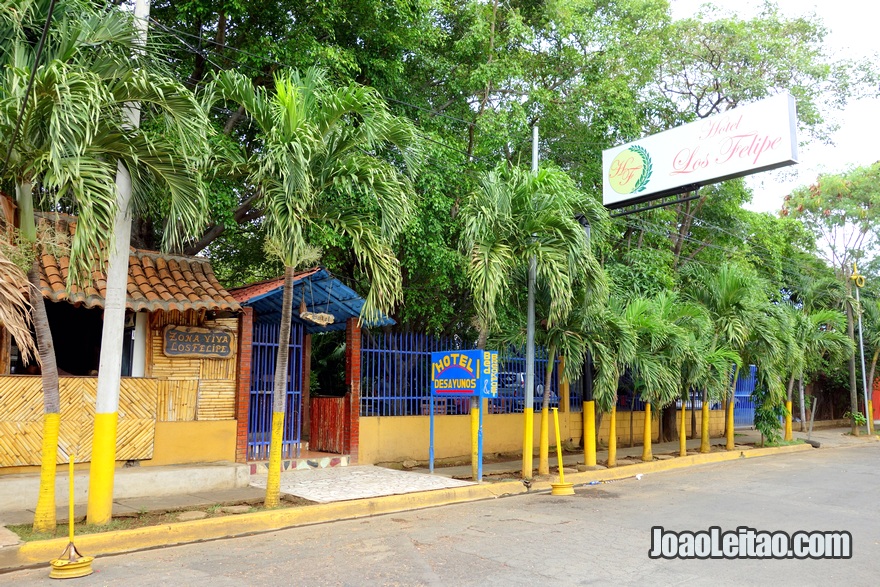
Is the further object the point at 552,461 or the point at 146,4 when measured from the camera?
the point at 552,461

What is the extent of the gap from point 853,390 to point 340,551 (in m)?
24.5

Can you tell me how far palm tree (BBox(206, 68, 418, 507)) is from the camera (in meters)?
8.98

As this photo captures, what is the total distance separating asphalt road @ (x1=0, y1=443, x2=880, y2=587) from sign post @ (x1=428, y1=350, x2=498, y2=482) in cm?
142

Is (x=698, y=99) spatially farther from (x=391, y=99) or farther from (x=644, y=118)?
(x=391, y=99)

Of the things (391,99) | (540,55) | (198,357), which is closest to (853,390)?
(540,55)

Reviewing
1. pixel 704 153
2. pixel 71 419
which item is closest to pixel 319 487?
pixel 71 419

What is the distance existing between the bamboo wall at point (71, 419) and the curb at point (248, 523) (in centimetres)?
292

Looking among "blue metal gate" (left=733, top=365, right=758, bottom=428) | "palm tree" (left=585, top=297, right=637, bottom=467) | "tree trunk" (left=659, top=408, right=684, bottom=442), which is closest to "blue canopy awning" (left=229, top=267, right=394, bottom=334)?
"palm tree" (left=585, top=297, right=637, bottom=467)

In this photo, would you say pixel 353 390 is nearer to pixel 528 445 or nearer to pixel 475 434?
pixel 475 434

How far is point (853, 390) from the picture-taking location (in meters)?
25.9

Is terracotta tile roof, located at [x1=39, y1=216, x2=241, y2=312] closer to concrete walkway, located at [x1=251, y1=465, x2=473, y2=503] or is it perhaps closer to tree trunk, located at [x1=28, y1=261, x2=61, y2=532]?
tree trunk, located at [x1=28, y1=261, x2=61, y2=532]

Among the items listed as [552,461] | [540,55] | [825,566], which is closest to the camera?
[825,566]

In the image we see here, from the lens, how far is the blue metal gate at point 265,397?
1273 centimetres

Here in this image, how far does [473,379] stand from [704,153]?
727 cm
